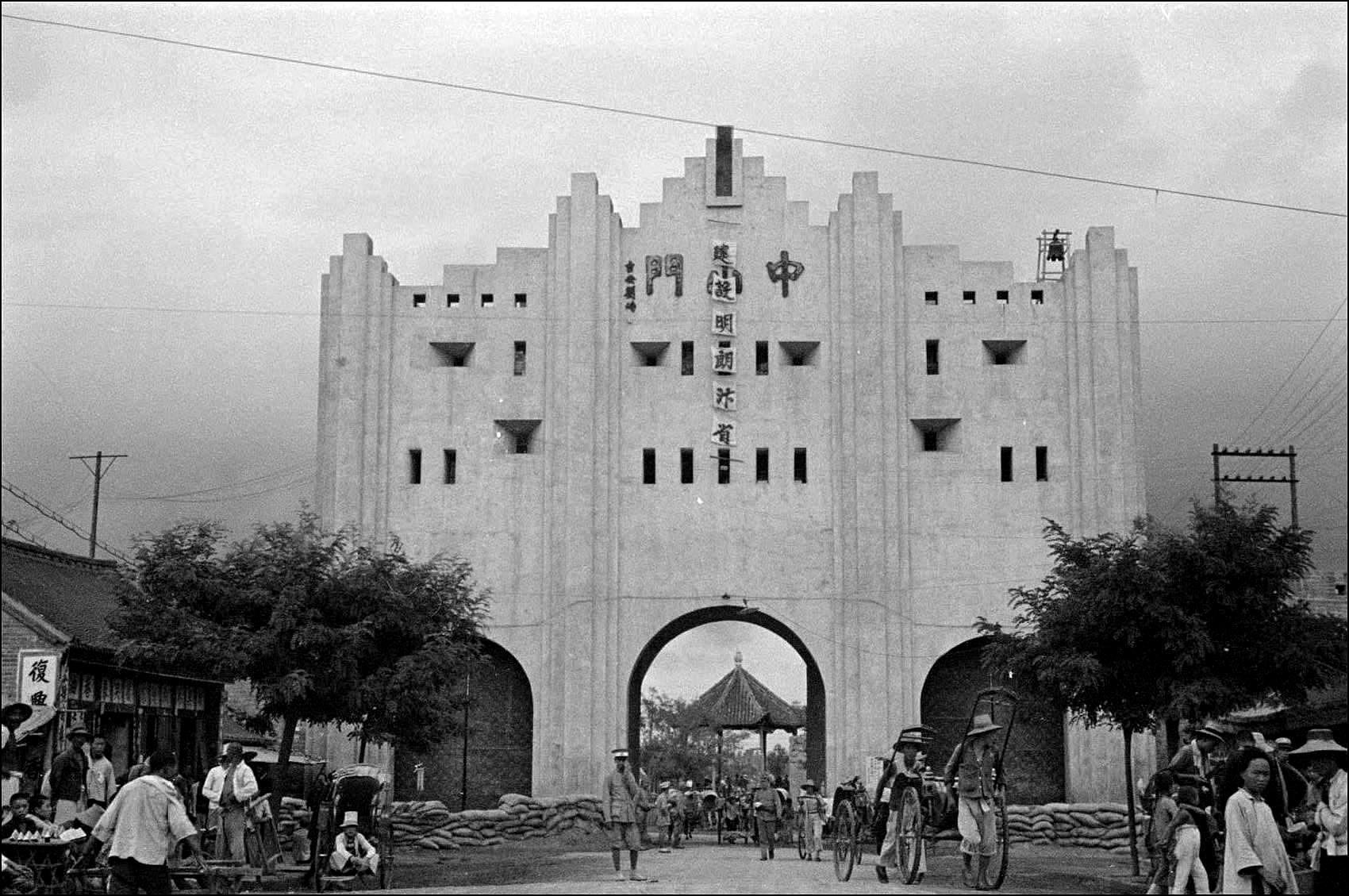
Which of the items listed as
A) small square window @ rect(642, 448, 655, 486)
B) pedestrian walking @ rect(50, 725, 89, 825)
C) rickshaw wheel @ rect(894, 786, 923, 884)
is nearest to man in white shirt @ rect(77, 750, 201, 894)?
pedestrian walking @ rect(50, 725, 89, 825)

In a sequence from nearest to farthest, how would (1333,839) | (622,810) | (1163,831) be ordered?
(1333,839) → (1163,831) → (622,810)

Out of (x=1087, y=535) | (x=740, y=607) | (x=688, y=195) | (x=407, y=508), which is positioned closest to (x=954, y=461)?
(x=1087, y=535)

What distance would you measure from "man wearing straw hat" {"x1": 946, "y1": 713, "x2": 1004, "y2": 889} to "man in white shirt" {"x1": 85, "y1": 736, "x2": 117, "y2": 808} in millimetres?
10526

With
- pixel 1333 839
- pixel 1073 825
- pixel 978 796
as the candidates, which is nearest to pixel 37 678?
pixel 978 796

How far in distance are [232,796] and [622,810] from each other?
4.99 m

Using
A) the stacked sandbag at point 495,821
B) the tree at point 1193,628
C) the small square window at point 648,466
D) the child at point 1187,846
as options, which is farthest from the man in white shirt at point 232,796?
the small square window at point 648,466

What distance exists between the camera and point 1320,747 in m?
17.4

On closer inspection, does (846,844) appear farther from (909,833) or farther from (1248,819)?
(1248,819)

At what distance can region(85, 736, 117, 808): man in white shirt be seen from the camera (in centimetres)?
2072

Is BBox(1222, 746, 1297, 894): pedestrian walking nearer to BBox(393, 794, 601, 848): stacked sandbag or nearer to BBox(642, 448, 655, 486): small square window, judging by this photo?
BBox(393, 794, 601, 848): stacked sandbag

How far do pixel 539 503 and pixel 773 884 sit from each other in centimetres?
2471

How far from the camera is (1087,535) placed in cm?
4175

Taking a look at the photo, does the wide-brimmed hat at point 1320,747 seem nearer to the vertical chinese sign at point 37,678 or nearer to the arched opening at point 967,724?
the vertical chinese sign at point 37,678

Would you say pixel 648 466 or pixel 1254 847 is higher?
pixel 648 466
